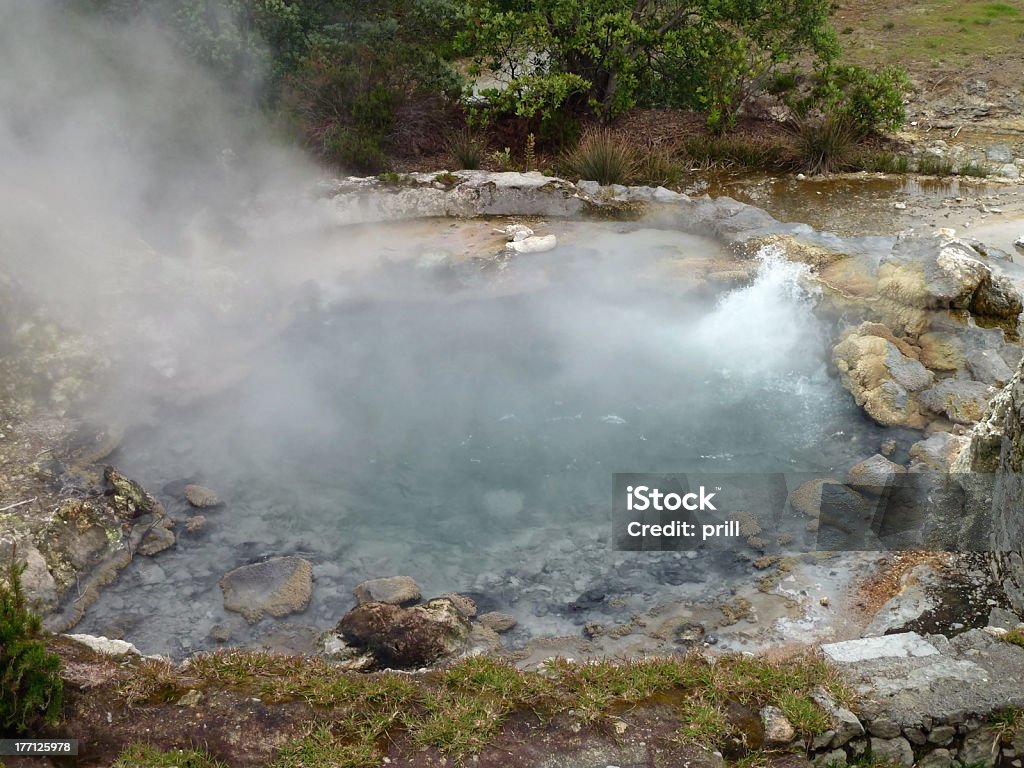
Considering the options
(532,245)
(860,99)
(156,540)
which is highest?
(860,99)

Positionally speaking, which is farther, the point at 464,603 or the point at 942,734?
the point at 464,603

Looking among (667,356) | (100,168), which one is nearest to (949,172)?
(667,356)

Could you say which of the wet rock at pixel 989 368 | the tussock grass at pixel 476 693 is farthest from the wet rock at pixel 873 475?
the tussock grass at pixel 476 693

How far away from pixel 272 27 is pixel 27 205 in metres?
4.25

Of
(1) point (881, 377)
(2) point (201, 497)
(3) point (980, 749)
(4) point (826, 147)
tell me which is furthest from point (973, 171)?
(2) point (201, 497)

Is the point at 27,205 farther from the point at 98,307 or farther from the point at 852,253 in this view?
the point at 852,253

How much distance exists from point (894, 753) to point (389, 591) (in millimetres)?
2805

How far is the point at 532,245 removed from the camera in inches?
352

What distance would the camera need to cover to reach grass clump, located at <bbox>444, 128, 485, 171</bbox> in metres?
10.9

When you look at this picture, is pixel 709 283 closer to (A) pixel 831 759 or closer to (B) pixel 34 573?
(A) pixel 831 759

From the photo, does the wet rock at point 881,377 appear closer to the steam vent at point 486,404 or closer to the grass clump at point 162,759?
the steam vent at point 486,404

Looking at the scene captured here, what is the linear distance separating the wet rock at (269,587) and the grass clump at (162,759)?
1.37m

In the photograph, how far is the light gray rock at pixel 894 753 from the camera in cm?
391

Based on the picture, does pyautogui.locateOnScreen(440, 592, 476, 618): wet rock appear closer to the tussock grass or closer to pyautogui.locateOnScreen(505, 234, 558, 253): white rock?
the tussock grass
